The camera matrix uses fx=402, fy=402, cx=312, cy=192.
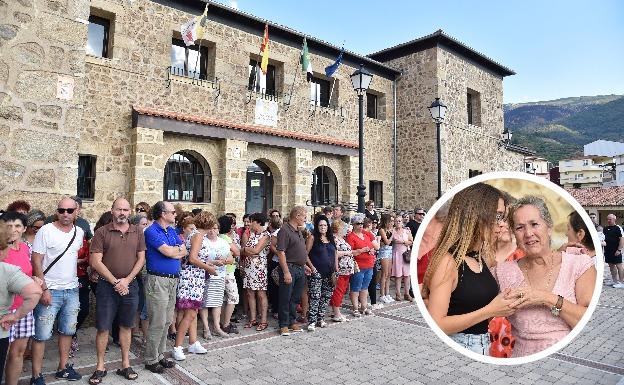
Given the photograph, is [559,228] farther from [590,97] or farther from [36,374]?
[590,97]

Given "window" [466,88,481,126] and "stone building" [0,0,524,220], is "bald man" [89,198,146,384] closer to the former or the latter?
"stone building" [0,0,524,220]

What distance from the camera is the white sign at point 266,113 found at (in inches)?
515

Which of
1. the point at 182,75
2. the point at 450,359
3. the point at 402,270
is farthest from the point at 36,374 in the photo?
the point at 182,75

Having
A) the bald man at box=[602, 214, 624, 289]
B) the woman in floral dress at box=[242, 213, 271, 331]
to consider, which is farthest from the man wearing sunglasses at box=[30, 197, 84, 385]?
the bald man at box=[602, 214, 624, 289]

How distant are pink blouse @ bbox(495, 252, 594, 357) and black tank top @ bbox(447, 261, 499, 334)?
2cm

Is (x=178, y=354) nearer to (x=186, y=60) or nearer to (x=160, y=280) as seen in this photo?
(x=160, y=280)

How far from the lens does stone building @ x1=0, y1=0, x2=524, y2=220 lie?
17.2 ft

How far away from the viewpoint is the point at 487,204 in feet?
3.19

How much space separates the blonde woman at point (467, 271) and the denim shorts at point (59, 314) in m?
4.24

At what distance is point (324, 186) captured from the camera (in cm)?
1504

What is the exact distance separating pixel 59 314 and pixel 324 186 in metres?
11.4

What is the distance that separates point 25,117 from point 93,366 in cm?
322

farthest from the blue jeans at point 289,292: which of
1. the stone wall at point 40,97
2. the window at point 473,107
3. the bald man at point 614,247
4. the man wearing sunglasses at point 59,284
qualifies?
the window at point 473,107

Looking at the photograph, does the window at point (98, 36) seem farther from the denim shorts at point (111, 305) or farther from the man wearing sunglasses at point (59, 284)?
the denim shorts at point (111, 305)
